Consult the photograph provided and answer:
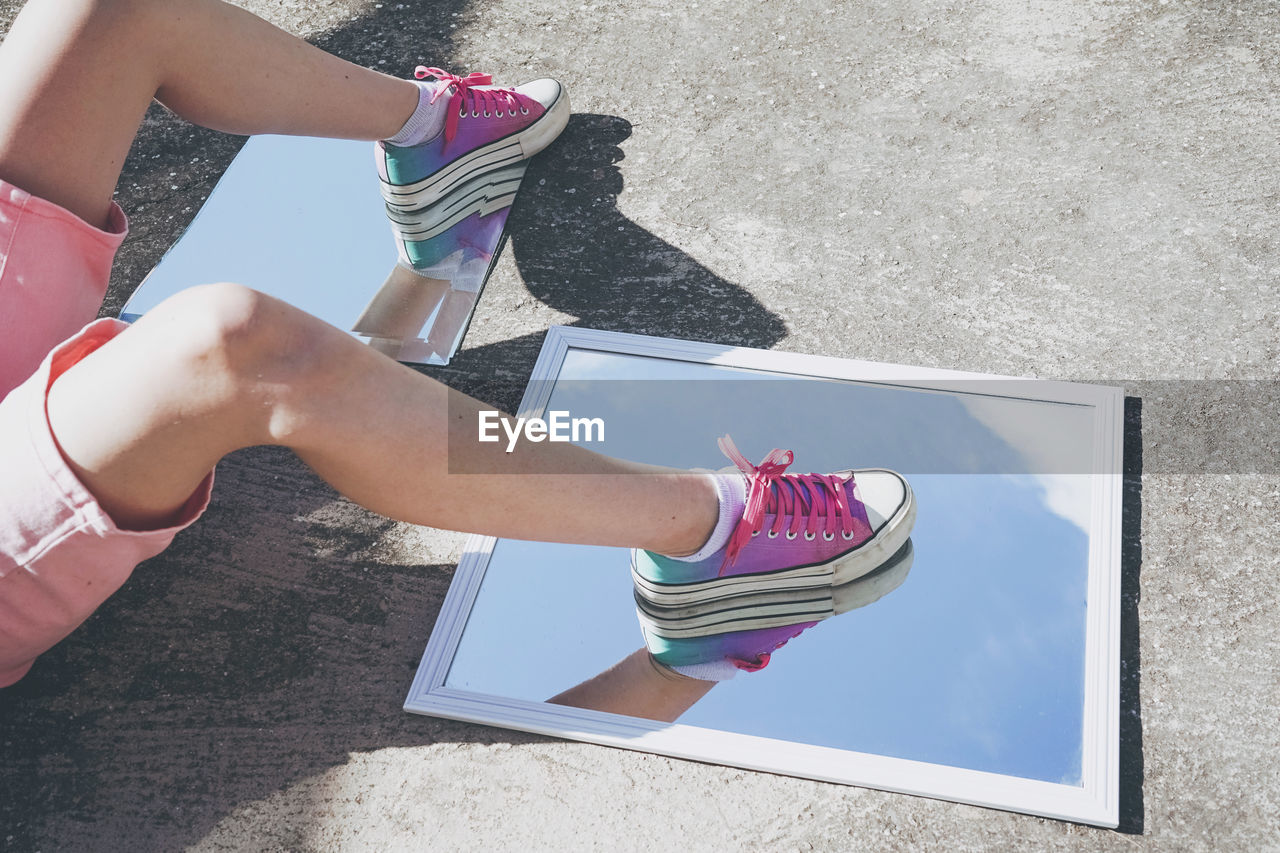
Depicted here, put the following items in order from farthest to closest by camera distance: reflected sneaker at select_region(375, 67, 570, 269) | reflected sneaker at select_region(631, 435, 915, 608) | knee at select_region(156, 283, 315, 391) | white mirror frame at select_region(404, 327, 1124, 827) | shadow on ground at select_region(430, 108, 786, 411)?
reflected sneaker at select_region(375, 67, 570, 269) → shadow on ground at select_region(430, 108, 786, 411) → reflected sneaker at select_region(631, 435, 915, 608) → white mirror frame at select_region(404, 327, 1124, 827) → knee at select_region(156, 283, 315, 391)

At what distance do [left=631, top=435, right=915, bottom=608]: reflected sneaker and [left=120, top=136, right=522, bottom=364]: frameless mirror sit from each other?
56 cm

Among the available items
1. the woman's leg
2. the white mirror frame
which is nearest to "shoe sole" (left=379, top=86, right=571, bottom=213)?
the woman's leg

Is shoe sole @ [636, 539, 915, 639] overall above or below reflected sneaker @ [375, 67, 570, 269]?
below

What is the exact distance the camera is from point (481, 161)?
5.80 feet

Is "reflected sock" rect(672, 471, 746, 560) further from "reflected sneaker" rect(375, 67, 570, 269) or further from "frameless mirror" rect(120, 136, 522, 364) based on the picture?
"reflected sneaker" rect(375, 67, 570, 269)

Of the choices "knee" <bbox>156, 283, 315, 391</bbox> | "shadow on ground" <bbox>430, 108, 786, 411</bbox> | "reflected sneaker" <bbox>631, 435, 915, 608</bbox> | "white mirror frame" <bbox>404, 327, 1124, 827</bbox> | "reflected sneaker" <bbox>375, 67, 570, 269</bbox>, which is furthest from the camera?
"reflected sneaker" <bbox>375, 67, 570, 269</bbox>

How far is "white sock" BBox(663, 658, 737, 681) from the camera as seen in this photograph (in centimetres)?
128

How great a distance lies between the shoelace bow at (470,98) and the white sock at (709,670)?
94cm

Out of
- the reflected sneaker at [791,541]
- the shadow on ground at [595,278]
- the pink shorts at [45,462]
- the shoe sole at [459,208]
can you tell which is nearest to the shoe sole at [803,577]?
the reflected sneaker at [791,541]

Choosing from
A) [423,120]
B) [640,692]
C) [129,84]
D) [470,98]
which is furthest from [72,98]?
[640,692]

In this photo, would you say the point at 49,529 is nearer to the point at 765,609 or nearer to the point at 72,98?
the point at 72,98

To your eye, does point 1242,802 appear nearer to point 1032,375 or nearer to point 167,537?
point 1032,375

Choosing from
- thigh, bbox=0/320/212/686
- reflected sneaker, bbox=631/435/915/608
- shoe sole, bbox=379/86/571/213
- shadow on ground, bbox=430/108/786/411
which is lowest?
reflected sneaker, bbox=631/435/915/608

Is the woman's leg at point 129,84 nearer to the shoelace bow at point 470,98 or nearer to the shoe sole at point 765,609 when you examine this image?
the shoelace bow at point 470,98
